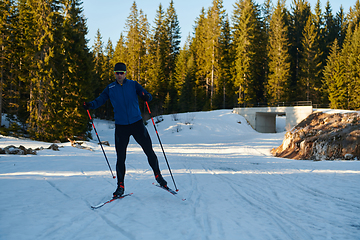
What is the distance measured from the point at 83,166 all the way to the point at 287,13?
52.9 metres

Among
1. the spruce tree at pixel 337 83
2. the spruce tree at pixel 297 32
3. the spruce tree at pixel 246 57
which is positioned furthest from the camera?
the spruce tree at pixel 297 32

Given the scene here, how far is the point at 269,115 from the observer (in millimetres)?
31562

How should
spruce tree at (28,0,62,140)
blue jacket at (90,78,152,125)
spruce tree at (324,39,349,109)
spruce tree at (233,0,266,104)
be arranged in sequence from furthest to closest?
spruce tree at (233,0,266,104), spruce tree at (324,39,349,109), spruce tree at (28,0,62,140), blue jacket at (90,78,152,125)

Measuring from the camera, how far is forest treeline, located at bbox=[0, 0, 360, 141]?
1939 cm

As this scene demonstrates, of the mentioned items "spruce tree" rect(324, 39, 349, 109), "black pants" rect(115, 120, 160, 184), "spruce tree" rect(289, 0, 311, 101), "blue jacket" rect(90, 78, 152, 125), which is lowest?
"black pants" rect(115, 120, 160, 184)

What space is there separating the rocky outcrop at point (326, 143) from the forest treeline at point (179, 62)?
16315mm

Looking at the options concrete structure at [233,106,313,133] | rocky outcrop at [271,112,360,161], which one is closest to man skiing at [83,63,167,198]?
rocky outcrop at [271,112,360,161]

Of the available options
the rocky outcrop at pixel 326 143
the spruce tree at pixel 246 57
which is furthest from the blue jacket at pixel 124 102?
the spruce tree at pixel 246 57

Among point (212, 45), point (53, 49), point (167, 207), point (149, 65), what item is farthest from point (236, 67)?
point (167, 207)

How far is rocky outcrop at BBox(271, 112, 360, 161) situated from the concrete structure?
15.0 metres

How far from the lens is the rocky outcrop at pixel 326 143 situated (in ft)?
28.9

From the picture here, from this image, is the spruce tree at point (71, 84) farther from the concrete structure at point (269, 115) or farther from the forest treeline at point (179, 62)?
the concrete structure at point (269, 115)

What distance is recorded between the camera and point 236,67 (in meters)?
38.9

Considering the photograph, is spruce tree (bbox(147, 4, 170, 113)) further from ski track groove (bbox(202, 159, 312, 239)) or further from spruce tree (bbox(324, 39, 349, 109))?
ski track groove (bbox(202, 159, 312, 239))
